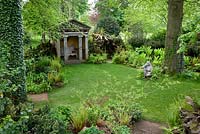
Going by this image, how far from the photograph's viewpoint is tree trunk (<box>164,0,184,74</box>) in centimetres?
893

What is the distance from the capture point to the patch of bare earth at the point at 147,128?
499cm

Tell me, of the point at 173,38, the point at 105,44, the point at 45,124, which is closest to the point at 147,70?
the point at 173,38

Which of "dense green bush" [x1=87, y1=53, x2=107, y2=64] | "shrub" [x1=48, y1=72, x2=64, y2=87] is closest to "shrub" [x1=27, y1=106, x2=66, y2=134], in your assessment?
"shrub" [x1=48, y1=72, x2=64, y2=87]

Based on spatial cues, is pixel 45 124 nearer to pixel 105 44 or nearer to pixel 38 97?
pixel 38 97

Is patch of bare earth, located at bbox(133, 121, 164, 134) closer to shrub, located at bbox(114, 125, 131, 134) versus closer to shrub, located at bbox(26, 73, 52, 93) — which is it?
shrub, located at bbox(114, 125, 131, 134)

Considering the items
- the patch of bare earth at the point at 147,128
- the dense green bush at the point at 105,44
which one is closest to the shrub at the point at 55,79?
the patch of bare earth at the point at 147,128

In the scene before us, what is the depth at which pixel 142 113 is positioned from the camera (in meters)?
5.95

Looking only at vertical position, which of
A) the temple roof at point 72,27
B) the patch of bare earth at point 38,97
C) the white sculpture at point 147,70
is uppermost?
the temple roof at point 72,27

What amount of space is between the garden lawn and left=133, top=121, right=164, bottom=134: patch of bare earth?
301 mm

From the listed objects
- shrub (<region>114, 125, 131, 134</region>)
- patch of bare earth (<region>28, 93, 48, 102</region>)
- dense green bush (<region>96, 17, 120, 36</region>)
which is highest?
dense green bush (<region>96, 17, 120, 36</region>)

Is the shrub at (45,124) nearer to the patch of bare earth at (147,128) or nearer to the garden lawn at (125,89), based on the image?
the patch of bare earth at (147,128)

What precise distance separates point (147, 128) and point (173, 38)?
4.71 meters

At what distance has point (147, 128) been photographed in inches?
203

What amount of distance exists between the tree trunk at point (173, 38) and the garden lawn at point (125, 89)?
53cm
